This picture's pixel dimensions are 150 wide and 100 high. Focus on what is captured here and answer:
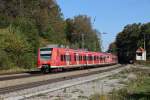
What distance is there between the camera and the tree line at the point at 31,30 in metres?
55.4

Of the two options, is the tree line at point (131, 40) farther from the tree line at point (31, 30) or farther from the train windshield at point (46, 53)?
the train windshield at point (46, 53)

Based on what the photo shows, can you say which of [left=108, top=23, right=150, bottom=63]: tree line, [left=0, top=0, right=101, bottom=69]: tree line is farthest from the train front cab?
[left=108, top=23, right=150, bottom=63]: tree line

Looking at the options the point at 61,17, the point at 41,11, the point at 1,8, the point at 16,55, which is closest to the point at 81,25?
the point at 61,17

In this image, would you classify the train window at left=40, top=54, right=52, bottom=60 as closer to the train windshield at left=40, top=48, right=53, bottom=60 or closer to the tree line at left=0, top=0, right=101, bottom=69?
the train windshield at left=40, top=48, right=53, bottom=60

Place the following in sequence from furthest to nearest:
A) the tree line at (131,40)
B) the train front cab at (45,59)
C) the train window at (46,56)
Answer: the tree line at (131,40) → the train window at (46,56) → the train front cab at (45,59)

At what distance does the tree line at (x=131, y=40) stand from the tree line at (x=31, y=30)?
11605mm

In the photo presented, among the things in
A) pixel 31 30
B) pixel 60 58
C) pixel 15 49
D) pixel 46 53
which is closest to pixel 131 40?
pixel 31 30

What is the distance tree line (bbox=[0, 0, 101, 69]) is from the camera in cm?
5544

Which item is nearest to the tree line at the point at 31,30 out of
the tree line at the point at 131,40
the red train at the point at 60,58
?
the red train at the point at 60,58

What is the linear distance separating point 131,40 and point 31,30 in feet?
312

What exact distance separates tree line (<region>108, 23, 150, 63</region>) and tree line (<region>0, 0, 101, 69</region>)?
38.1 feet

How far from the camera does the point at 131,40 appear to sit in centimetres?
15750

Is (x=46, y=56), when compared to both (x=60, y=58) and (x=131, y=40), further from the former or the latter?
(x=131, y=40)

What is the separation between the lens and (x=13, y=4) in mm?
88812
